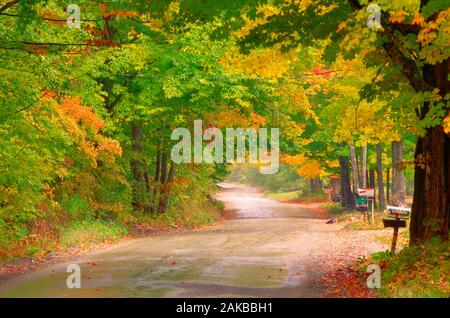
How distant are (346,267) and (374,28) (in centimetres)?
681

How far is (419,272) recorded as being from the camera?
11125 millimetres

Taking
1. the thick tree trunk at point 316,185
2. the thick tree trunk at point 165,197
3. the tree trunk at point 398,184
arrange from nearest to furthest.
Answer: the tree trunk at point 398,184, the thick tree trunk at point 165,197, the thick tree trunk at point 316,185

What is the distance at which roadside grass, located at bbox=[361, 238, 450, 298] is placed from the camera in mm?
10156

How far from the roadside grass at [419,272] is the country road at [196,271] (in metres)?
1.39

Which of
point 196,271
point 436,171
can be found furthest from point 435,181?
point 196,271

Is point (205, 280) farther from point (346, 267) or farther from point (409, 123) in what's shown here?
point (409, 123)

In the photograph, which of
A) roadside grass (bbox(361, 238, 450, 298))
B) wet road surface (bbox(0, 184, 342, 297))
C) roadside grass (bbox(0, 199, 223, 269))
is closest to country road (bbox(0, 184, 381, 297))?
wet road surface (bbox(0, 184, 342, 297))

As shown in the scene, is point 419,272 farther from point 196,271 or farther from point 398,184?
point 398,184

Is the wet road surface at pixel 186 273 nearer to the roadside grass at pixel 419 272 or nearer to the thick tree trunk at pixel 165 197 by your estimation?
the roadside grass at pixel 419 272

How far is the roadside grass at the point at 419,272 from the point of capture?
10.2 metres

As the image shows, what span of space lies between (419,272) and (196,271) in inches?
203

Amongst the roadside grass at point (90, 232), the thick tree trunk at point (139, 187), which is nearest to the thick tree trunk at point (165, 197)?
the thick tree trunk at point (139, 187)
